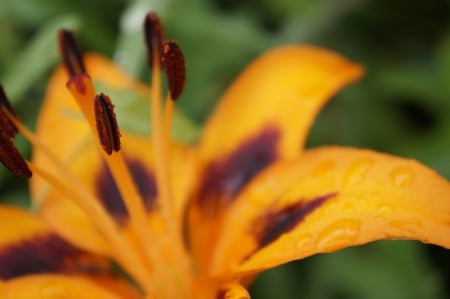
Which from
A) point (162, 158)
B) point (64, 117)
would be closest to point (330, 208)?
point (162, 158)

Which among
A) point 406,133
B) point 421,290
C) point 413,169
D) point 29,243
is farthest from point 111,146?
point 406,133

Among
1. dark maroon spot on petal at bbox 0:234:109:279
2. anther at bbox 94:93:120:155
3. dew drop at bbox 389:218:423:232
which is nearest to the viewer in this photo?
dew drop at bbox 389:218:423:232

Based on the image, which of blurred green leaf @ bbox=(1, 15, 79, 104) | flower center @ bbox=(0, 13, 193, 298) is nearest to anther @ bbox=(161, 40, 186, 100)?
flower center @ bbox=(0, 13, 193, 298)

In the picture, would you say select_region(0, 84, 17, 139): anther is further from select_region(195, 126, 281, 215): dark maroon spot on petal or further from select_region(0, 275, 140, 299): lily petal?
select_region(195, 126, 281, 215): dark maroon spot on petal

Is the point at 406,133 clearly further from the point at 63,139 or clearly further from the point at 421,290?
the point at 63,139

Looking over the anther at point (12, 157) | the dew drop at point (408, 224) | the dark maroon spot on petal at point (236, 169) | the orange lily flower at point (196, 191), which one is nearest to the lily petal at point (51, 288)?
the orange lily flower at point (196, 191)

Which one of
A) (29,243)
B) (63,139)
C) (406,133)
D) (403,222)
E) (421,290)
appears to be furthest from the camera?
(406,133)

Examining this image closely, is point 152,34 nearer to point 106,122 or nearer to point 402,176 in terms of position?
point 106,122
